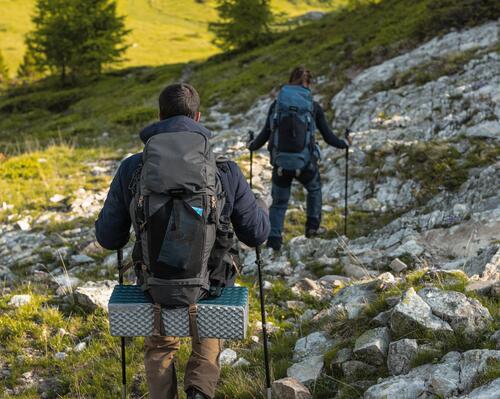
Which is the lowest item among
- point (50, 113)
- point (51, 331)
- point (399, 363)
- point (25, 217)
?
point (50, 113)

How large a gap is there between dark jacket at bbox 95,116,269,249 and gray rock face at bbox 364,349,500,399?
160 centimetres

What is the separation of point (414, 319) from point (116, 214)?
9.26 feet

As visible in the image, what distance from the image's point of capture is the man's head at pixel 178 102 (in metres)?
4.21

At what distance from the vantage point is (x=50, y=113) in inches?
1549

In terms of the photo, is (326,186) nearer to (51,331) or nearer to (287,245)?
(287,245)

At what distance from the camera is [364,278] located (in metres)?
7.13

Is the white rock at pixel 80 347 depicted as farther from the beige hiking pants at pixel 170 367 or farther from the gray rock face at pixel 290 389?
the gray rock face at pixel 290 389

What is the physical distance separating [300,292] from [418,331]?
2.81 m

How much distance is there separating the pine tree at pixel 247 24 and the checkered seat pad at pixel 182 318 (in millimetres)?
40593

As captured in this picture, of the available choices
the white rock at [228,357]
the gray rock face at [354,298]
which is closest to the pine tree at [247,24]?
the gray rock face at [354,298]

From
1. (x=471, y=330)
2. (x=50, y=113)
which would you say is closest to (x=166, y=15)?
(x=50, y=113)

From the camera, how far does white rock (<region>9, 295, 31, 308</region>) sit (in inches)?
292

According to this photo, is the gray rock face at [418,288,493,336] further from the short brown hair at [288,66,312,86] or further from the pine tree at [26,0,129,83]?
the pine tree at [26,0,129,83]

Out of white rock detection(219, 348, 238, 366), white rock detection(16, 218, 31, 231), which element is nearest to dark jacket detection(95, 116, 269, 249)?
white rock detection(219, 348, 238, 366)
